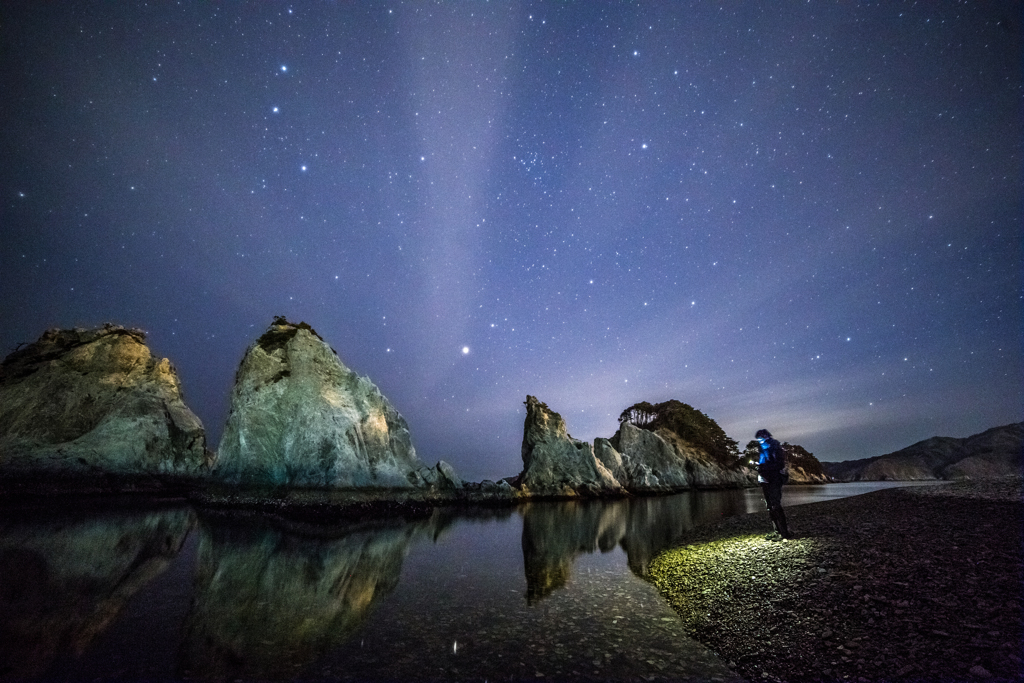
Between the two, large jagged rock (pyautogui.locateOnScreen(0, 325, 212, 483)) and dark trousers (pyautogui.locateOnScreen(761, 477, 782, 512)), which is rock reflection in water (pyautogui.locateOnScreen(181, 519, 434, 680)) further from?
large jagged rock (pyautogui.locateOnScreen(0, 325, 212, 483))

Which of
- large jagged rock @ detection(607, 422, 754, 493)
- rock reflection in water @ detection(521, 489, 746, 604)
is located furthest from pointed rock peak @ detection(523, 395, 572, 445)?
rock reflection in water @ detection(521, 489, 746, 604)

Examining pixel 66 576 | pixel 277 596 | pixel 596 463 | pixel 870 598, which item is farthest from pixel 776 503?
pixel 596 463

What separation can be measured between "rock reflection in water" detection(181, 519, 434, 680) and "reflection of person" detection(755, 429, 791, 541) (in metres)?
13.8

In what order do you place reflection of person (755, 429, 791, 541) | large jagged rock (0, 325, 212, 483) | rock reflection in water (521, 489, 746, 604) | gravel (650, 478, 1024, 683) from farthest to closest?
large jagged rock (0, 325, 212, 483) → rock reflection in water (521, 489, 746, 604) → reflection of person (755, 429, 791, 541) → gravel (650, 478, 1024, 683)

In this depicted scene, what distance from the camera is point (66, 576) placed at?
12.5 metres

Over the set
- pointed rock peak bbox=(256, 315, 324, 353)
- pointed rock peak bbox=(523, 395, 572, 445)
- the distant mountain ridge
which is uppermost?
pointed rock peak bbox=(256, 315, 324, 353)

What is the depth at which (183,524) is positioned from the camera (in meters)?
24.2

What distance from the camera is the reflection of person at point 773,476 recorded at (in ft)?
42.6

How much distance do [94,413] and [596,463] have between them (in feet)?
223

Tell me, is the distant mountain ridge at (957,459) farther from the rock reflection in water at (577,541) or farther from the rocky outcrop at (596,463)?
the rock reflection in water at (577,541)

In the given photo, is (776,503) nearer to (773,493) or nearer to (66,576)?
(773,493)

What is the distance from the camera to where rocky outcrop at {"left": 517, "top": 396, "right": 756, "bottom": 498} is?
56875 mm

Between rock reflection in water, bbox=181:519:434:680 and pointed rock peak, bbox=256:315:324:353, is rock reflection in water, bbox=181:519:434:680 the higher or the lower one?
the lower one

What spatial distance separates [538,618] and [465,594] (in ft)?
10.7
